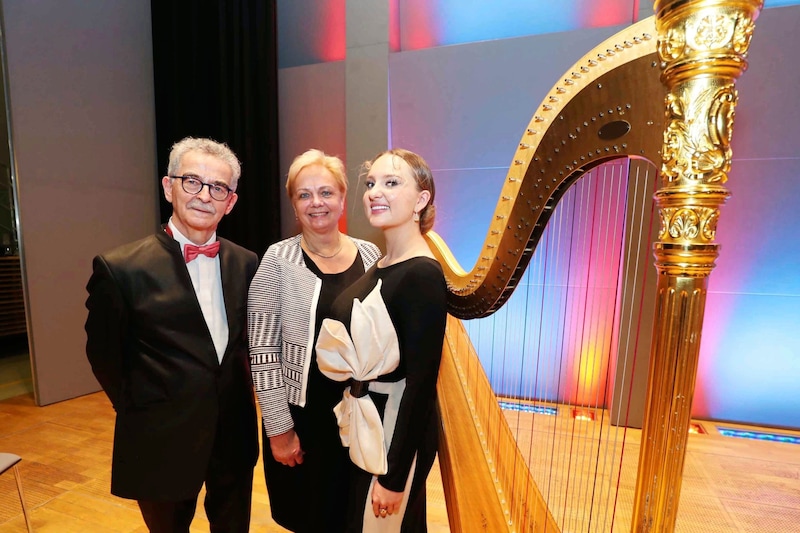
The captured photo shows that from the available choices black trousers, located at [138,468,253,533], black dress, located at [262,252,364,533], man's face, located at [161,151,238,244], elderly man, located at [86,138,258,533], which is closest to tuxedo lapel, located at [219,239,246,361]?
elderly man, located at [86,138,258,533]

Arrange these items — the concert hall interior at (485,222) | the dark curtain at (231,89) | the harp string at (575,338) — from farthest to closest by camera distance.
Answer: the dark curtain at (231,89) < the concert hall interior at (485,222) < the harp string at (575,338)

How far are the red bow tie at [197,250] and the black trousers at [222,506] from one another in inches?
29.2

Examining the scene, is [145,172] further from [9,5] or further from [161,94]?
[9,5]

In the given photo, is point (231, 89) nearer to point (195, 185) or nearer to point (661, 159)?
point (195, 185)

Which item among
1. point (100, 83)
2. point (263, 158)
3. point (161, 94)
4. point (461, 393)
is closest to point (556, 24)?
point (263, 158)

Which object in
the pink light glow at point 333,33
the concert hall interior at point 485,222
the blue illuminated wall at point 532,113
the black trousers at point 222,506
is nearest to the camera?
the black trousers at point 222,506

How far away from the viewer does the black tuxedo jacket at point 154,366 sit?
1.21 meters

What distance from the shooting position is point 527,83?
319 centimetres

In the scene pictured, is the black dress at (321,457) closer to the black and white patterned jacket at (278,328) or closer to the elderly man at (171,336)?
the black and white patterned jacket at (278,328)

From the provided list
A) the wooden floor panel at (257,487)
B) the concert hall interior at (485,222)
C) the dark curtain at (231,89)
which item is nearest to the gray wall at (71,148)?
the concert hall interior at (485,222)

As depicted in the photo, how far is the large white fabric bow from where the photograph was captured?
106cm

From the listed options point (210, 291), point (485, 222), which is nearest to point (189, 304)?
point (210, 291)

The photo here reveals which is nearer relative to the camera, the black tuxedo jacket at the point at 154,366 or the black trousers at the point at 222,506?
the black tuxedo jacket at the point at 154,366

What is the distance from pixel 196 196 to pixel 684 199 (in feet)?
3.98
